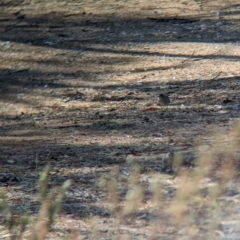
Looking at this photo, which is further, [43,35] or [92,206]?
[43,35]

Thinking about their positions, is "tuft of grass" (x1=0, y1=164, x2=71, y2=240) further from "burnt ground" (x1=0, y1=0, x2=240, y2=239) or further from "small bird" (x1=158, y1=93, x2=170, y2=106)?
"small bird" (x1=158, y1=93, x2=170, y2=106)

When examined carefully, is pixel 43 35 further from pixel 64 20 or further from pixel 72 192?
pixel 72 192

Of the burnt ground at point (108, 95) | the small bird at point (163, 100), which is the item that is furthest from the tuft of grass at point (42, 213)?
the small bird at point (163, 100)

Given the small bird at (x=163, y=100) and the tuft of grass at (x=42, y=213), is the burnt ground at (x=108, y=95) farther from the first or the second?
the tuft of grass at (x=42, y=213)

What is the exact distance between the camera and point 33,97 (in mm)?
9516

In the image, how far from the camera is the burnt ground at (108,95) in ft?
17.7

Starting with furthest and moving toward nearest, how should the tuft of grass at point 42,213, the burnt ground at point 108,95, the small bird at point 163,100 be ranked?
the small bird at point 163,100 < the burnt ground at point 108,95 < the tuft of grass at point 42,213

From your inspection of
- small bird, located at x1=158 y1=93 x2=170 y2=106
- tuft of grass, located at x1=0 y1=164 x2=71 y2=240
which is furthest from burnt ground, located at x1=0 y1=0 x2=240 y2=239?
tuft of grass, located at x1=0 y1=164 x2=71 y2=240

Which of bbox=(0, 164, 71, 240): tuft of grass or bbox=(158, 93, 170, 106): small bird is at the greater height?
bbox=(0, 164, 71, 240): tuft of grass

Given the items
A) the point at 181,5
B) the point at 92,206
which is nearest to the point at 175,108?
the point at 92,206

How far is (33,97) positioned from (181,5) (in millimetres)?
4333

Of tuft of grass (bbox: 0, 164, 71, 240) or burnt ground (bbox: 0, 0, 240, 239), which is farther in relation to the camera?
burnt ground (bbox: 0, 0, 240, 239)

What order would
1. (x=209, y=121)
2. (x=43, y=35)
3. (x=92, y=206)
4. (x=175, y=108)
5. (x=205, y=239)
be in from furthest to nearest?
(x=43, y=35) < (x=175, y=108) < (x=209, y=121) < (x=92, y=206) < (x=205, y=239)

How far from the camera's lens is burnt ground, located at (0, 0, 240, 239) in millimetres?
5387
